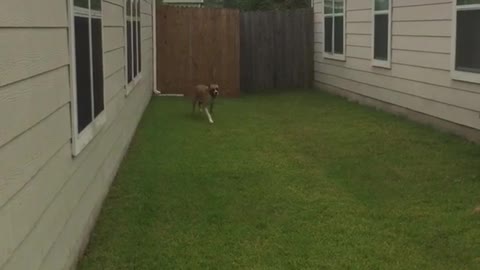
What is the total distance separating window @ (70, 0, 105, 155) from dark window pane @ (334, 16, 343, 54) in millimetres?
9121

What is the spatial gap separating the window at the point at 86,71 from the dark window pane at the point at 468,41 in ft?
14.4

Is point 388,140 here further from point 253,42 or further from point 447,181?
point 253,42

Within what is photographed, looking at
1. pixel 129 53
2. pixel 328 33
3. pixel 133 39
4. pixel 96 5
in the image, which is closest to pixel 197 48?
pixel 328 33

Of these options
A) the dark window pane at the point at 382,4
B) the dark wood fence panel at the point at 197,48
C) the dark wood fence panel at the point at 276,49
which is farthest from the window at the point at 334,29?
the dark window pane at the point at 382,4

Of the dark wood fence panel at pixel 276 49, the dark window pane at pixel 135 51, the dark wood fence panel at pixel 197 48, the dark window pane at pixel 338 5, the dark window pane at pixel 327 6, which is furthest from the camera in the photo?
the dark wood fence panel at pixel 276 49

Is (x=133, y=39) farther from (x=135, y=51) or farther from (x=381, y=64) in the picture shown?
(x=381, y=64)

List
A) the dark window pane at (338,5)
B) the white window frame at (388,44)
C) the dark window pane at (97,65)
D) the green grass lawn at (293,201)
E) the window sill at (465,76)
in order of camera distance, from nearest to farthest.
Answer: the green grass lawn at (293,201) → the dark window pane at (97,65) → the window sill at (465,76) → the white window frame at (388,44) → the dark window pane at (338,5)

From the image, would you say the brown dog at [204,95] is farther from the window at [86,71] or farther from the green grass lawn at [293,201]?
the window at [86,71]

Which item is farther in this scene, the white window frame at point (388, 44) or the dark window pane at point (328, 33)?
the dark window pane at point (328, 33)

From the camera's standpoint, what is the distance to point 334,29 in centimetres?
1455

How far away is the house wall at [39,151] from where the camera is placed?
2554 mm

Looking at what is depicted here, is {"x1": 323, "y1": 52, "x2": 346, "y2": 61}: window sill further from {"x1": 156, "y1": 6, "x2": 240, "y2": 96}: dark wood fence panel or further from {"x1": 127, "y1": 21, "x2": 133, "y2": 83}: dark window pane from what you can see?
{"x1": 127, "y1": 21, "x2": 133, "y2": 83}: dark window pane

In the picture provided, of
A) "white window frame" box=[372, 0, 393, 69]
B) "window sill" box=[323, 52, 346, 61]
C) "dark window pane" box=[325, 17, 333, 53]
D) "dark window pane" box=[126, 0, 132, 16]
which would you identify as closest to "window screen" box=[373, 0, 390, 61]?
"white window frame" box=[372, 0, 393, 69]

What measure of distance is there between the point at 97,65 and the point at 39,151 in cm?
212
